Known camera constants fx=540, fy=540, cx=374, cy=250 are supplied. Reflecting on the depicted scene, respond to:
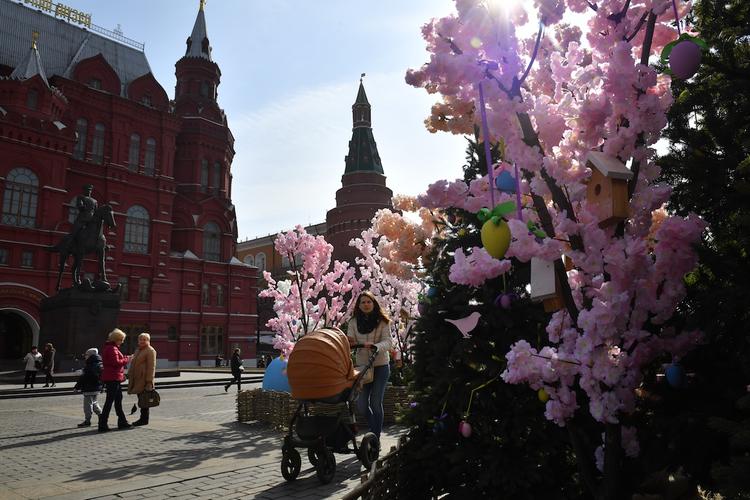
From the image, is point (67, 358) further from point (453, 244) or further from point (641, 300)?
point (641, 300)

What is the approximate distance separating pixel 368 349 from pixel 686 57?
441 centimetres

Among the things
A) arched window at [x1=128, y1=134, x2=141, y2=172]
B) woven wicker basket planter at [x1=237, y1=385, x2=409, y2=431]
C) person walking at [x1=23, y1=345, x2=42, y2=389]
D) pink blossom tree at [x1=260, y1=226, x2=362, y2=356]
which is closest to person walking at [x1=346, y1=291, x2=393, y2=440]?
woven wicker basket planter at [x1=237, y1=385, x2=409, y2=431]

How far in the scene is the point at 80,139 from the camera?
3641cm

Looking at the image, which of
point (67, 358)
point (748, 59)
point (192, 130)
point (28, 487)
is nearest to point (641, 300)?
point (748, 59)

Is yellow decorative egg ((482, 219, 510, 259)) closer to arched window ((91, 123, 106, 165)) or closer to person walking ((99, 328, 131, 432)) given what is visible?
person walking ((99, 328, 131, 432))

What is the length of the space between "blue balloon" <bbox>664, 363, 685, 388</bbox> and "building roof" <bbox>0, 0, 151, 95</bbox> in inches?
1682

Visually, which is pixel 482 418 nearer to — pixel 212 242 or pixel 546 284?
pixel 546 284

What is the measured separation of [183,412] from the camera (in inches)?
476

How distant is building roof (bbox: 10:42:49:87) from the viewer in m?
33.9

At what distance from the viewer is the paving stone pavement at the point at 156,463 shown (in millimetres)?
4762

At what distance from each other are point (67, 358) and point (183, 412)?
12.3 m

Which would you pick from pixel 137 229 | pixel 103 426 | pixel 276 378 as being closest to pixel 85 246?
pixel 103 426

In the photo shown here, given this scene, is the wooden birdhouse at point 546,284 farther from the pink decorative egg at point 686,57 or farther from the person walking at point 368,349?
the person walking at point 368,349

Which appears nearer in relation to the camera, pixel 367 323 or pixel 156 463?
pixel 156 463
